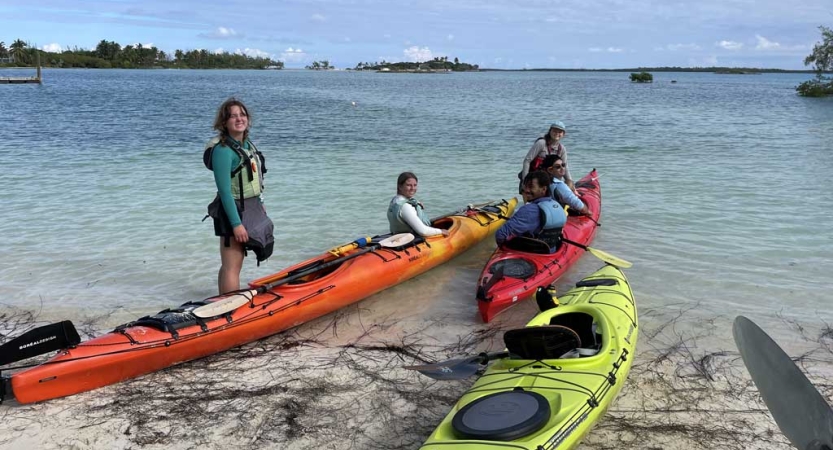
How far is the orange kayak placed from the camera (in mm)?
3648

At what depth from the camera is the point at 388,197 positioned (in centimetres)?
1015

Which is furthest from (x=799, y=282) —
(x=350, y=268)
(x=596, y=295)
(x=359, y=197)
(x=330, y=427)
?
(x=359, y=197)

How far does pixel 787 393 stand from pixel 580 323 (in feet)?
5.15

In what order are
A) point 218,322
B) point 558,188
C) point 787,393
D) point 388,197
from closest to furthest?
1. point 787,393
2. point 218,322
3. point 558,188
4. point 388,197

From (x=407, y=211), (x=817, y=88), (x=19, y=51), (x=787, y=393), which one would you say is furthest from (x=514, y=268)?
(x=19, y=51)

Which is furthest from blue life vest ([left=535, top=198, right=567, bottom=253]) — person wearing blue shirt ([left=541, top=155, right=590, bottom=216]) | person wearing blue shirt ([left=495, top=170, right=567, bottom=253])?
person wearing blue shirt ([left=541, top=155, right=590, bottom=216])

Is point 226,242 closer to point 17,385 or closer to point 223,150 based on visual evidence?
point 223,150

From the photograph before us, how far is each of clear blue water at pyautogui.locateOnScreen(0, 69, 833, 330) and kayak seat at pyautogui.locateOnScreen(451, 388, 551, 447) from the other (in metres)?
2.33

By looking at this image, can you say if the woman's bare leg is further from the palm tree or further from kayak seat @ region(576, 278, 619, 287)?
the palm tree

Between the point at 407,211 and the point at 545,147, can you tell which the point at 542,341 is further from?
the point at 545,147

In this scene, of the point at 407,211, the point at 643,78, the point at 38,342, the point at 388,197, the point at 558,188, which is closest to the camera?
the point at 38,342

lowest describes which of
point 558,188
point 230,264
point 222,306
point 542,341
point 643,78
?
point 222,306

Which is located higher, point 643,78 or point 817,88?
point 643,78

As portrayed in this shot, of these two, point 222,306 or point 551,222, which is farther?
point 551,222
